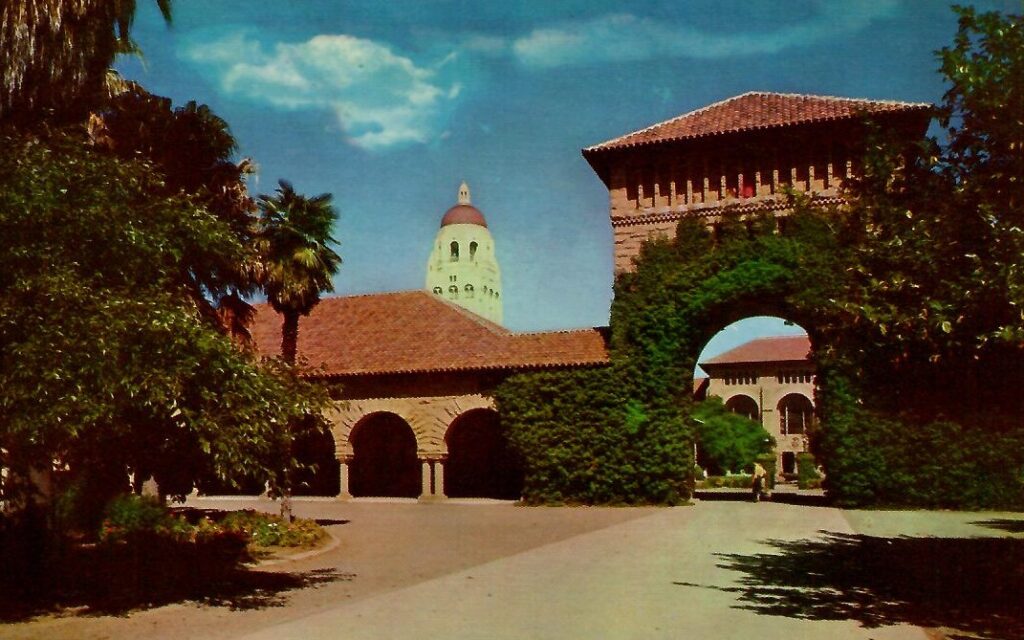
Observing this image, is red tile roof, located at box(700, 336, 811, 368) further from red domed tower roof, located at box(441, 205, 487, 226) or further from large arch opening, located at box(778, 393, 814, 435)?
red domed tower roof, located at box(441, 205, 487, 226)

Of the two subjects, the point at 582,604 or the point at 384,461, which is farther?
the point at 384,461

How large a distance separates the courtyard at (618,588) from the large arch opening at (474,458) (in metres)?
13.1

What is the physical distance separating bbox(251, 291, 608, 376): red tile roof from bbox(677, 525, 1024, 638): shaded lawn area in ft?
42.6

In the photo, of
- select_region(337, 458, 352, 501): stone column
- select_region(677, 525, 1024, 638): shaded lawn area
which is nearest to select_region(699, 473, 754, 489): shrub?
select_region(337, 458, 352, 501): stone column

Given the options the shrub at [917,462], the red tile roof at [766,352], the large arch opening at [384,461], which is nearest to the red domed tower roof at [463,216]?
the red tile roof at [766,352]

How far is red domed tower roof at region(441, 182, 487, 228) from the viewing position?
105875 mm

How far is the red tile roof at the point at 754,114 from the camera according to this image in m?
26.0

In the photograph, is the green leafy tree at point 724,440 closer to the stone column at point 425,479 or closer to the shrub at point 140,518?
the stone column at point 425,479

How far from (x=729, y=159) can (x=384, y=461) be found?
17.6 meters

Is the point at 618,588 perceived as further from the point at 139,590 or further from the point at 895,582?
the point at 139,590

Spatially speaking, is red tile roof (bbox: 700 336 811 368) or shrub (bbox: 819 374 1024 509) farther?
red tile roof (bbox: 700 336 811 368)

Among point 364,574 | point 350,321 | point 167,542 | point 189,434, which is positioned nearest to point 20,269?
point 189,434

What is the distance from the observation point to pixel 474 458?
3281cm

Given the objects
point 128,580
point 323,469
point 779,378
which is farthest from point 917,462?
point 779,378
